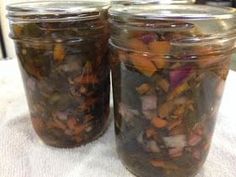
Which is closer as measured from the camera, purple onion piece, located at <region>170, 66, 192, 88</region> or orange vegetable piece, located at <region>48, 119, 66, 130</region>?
purple onion piece, located at <region>170, 66, 192, 88</region>

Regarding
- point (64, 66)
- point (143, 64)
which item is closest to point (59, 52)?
point (64, 66)

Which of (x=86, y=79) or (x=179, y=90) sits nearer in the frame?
(x=179, y=90)

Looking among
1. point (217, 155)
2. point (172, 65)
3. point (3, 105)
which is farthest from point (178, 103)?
point (3, 105)

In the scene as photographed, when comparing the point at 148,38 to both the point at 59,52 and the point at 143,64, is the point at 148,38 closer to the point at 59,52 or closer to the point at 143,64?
the point at 143,64

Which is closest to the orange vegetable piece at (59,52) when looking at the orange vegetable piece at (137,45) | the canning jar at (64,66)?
the canning jar at (64,66)

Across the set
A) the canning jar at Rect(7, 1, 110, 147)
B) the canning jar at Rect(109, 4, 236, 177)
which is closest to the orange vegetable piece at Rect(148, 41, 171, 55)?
the canning jar at Rect(109, 4, 236, 177)

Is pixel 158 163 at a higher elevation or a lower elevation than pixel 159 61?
lower

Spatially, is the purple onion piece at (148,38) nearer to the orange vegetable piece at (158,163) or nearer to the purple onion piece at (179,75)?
the purple onion piece at (179,75)

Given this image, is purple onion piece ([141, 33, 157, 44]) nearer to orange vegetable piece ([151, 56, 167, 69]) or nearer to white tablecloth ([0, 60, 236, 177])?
orange vegetable piece ([151, 56, 167, 69])
